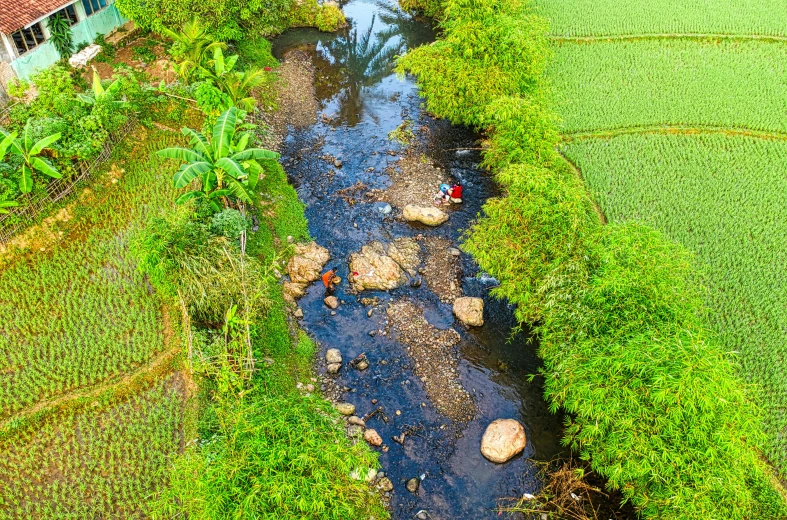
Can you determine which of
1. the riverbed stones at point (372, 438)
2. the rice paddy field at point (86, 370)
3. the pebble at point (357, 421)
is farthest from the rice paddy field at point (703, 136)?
the rice paddy field at point (86, 370)

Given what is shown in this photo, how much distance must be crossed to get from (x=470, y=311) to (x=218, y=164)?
914 cm

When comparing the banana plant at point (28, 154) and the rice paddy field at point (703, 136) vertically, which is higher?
the banana plant at point (28, 154)

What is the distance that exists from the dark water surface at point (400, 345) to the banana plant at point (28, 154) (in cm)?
841

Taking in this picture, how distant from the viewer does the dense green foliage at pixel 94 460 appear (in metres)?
10.2

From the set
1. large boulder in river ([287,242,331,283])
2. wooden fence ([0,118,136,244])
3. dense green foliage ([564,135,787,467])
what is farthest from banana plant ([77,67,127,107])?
dense green foliage ([564,135,787,467])

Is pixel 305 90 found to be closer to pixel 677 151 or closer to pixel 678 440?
pixel 677 151

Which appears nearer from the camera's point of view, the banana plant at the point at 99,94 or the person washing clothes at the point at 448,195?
the banana plant at the point at 99,94

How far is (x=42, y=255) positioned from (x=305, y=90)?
1525 cm

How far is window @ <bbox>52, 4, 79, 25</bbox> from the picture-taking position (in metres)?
21.4

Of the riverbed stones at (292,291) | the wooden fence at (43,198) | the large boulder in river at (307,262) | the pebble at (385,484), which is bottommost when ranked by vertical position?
the pebble at (385,484)

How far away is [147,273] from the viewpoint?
14.6 meters

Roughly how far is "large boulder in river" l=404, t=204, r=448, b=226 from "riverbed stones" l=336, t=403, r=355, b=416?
26.2 ft

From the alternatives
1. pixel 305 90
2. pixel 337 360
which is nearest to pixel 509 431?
pixel 337 360

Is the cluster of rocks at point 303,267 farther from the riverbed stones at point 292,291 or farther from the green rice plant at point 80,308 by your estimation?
the green rice plant at point 80,308
